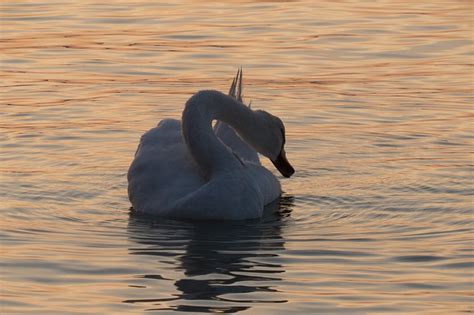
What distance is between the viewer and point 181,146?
1493 centimetres

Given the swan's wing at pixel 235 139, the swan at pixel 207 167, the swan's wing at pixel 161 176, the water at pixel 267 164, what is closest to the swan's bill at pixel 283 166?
the swan at pixel 207 167

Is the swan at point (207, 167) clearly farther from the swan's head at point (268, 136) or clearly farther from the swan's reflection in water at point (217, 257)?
the swan's reflection in water at point (217, 257)

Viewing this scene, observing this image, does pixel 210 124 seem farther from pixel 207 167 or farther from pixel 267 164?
pixel 267 164

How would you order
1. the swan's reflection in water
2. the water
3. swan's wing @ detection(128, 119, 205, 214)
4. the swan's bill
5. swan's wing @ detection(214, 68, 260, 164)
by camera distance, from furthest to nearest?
swan's wing @ detection(214, 68, 260, 164), the swan's bill, swan's wing @ detection(128, 119, 205, 214), the water, the swan's reflection in water

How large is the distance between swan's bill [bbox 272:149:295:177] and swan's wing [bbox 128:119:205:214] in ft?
2.81

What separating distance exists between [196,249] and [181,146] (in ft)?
7.26

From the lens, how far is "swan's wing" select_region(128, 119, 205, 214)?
46.1 ft

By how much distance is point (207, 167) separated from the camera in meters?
14.2

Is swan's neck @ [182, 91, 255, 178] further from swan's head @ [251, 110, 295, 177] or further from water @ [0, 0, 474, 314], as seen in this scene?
water @ [0, 0, 474, 314]

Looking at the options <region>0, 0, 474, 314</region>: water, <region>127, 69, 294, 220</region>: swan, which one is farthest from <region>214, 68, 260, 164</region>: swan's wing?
<region>0, 0, 474, 314</region>: water

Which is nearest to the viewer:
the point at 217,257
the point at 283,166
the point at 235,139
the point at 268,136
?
the point at 217,257

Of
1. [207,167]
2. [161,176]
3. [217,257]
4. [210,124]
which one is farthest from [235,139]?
[217,257]

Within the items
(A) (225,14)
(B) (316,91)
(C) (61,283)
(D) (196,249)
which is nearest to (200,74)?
(B) (316,91)

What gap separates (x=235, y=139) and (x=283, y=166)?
0.81 metres
